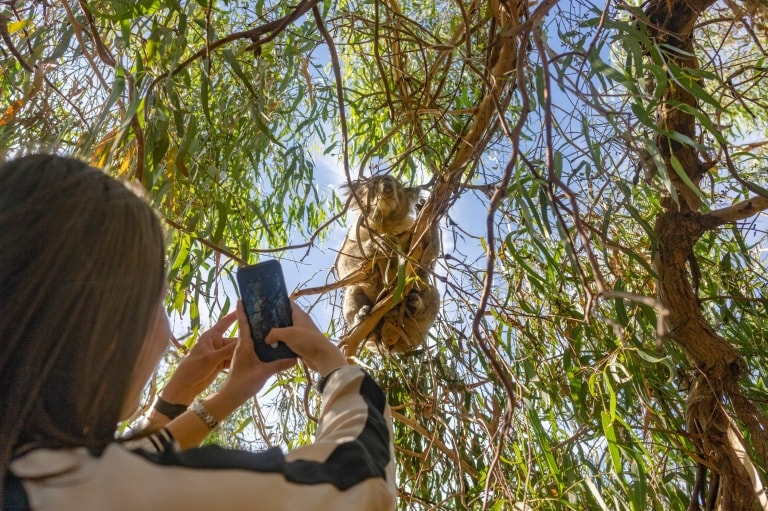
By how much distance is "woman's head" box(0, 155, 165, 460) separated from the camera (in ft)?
2.62

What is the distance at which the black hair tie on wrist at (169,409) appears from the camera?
4.48 feet

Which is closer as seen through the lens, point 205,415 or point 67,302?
point 67,302

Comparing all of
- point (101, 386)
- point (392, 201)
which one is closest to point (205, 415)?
point (101, 386)

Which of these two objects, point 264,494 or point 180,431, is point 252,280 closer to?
point 180,431

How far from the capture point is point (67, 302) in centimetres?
84

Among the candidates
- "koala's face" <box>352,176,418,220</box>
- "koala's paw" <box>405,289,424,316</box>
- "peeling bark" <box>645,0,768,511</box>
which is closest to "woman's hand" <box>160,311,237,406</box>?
"peeling bark" <box>645,0,768,511</box>

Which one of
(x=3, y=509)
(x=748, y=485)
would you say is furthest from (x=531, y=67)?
(x=3, y=509)

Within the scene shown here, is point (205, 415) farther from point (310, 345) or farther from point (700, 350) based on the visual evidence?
point (700, 350)

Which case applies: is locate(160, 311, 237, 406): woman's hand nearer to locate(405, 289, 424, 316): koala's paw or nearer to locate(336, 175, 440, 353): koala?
locate(336, 175, 440, 353): koala

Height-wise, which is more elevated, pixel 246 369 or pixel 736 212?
pixel 736 212

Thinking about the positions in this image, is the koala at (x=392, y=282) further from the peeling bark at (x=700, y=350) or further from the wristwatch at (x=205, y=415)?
the wristwatch at (x=205, y=415)

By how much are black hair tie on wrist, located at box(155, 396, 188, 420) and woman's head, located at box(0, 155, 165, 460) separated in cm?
49

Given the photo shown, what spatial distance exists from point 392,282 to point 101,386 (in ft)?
6.11

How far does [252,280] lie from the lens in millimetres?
1316
